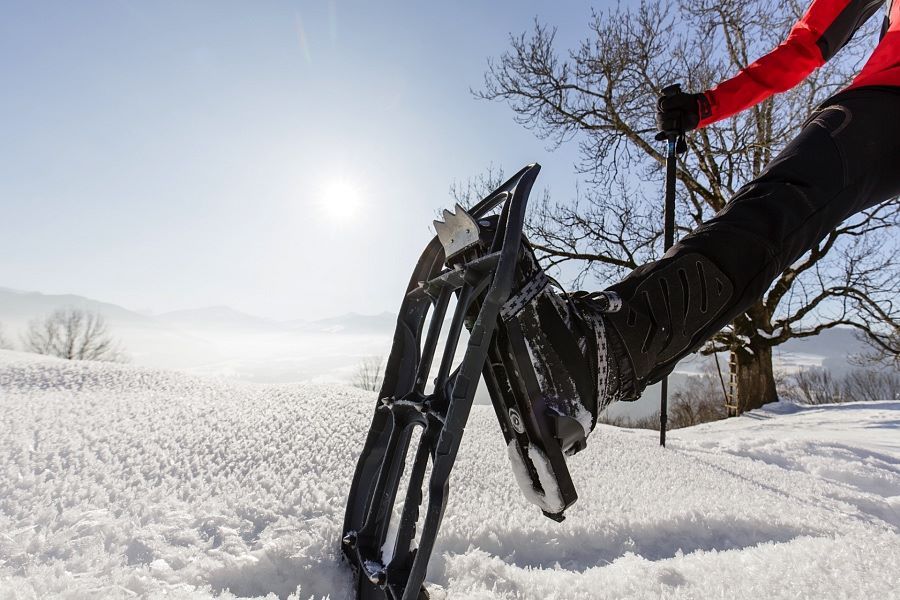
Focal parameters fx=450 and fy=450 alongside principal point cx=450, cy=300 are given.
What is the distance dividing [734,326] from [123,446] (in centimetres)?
906

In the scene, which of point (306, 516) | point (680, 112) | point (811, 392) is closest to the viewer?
point (306, 516)

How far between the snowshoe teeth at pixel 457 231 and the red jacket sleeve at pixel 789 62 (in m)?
1.22

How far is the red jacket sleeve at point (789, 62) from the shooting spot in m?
1.27

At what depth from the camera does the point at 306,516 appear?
0.99 m

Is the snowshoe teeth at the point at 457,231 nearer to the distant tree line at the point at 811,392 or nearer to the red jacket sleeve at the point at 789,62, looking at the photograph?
the red jacket sleeve at the point at 789,62

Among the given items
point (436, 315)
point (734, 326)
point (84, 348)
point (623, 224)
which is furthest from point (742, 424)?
point (84, 348)

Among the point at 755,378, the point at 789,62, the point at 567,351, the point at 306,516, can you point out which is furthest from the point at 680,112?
the point at 755,378

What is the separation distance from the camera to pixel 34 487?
3.00 ft

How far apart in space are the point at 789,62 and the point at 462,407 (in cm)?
151

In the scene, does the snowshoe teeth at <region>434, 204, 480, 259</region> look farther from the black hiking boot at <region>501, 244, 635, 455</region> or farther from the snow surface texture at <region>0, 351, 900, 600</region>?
the snow surface texture at <region>0, 351, 900, 600</region>

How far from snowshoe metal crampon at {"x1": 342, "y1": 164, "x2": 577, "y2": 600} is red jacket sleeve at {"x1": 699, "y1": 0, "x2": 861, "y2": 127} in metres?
1.07

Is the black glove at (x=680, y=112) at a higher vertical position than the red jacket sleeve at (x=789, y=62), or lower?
higher

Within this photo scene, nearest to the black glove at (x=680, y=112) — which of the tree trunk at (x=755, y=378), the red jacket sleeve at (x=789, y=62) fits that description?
the red jacket sleeve at (x=789, y=62)

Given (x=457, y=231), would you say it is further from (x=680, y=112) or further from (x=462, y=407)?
(x=680, y=112)
